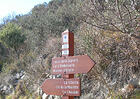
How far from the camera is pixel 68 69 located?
3.99 metres

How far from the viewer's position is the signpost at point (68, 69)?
3806 mm

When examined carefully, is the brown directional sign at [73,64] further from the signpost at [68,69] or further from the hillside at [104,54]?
the hillside at [104,54]

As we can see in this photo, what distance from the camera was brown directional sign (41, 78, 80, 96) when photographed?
12.4 ft

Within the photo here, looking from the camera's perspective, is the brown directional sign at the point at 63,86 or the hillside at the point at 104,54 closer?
the brown directional sign at the point at 63,86

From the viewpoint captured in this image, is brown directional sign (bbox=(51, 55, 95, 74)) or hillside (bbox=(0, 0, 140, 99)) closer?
brown directional sign (bbox=(51, 55, 95, 74))

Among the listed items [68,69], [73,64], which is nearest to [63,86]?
[68,69]

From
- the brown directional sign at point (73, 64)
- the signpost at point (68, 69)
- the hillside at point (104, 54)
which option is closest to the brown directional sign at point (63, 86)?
the signpost at point (68, 69)

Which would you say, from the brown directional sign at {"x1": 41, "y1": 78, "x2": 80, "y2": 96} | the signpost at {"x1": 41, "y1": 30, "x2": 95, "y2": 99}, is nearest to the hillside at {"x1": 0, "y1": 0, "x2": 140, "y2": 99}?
the signpost at {"x1": 41, "y1": 30, "x2": 95, "y2": 99}

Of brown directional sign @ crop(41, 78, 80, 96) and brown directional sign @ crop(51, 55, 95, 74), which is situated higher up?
brown directional sign @ crop(51, 55, 95, 74)

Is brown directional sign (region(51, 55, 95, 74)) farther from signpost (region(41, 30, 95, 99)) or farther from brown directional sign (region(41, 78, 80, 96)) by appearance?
brown directional sign (region(41, 78, 80, 96))

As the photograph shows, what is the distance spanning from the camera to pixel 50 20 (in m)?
19.1

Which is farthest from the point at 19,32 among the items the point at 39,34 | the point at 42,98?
the point at 42,98

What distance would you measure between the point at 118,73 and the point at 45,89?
331 centimetres

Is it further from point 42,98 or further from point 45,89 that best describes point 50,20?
point 45,89
